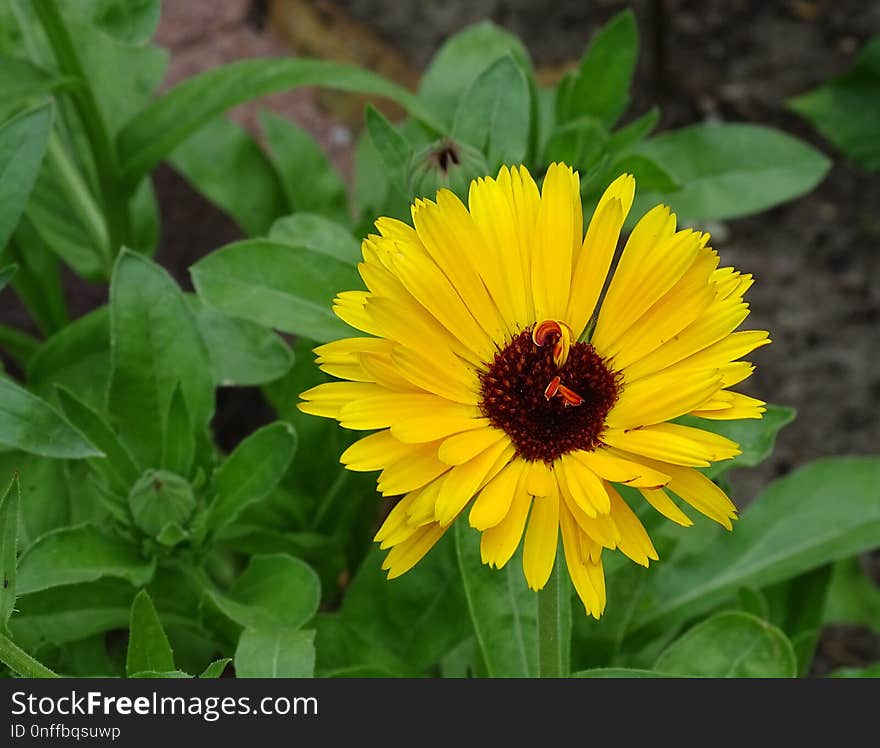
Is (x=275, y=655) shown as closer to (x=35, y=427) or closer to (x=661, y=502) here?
(x=35, y=427)

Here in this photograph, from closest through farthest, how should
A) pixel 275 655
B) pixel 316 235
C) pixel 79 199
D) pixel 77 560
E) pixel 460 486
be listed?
pixel 460 486
pixel 275 655
pixel 77 560
pixel 316 235
pixel 79 199

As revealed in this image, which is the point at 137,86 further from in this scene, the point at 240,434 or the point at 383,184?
the point at 240,434

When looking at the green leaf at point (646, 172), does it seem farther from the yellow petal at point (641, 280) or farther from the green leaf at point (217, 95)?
the yellow petal at point (641, 280)

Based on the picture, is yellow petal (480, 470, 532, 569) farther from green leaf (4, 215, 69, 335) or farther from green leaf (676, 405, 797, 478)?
green leaf (4, 215, 69, 335)


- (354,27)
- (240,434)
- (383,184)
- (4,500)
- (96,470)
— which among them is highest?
(354,27)

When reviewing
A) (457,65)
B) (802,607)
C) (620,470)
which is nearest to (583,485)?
(620,470)

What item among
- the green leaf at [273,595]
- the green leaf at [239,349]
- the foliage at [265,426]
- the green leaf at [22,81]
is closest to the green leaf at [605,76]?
the foliage at [265,426]

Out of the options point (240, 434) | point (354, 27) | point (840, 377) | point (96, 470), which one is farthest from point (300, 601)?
point (354, 27)
